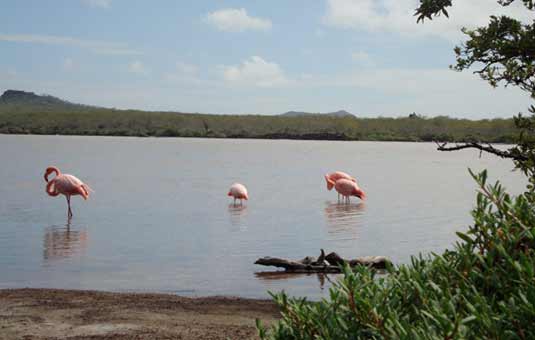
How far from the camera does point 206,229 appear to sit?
16.6 m

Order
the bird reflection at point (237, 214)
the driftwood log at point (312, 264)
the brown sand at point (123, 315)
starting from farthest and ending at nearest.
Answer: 1. the bird reflection at point (237, 214)
2. the driftwood log at point (312, 264)
3. the brown sand at point (123, 315)

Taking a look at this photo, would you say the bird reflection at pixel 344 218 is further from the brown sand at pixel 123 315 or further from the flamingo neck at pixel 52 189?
the flamingo neck at pixel 52 189

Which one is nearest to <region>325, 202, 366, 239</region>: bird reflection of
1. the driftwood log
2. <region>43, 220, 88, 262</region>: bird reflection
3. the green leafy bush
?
the driftwood log

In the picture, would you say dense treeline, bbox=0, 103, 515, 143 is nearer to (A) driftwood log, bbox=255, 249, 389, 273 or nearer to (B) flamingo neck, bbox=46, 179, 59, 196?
(B) flamingo neck, bbox=46, 179, 59, 196

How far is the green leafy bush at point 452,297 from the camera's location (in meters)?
2.00

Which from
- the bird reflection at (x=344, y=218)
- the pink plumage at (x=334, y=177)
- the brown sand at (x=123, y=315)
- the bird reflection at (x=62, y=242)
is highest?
the pink plumage at (x=334, y=177)

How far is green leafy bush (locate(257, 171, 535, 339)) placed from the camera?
6.55 feet

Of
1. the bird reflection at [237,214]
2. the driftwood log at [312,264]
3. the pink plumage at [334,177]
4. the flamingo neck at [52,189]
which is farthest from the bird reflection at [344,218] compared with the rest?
the flamingo neck at [52,189]

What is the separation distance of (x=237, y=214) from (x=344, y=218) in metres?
2.77

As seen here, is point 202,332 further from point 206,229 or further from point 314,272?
point 206,229

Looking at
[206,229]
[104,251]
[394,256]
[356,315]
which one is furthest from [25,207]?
[356,315]

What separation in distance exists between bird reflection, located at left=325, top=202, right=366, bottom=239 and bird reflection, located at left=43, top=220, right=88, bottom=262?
5195 mm

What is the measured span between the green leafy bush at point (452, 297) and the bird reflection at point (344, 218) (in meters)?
13.1

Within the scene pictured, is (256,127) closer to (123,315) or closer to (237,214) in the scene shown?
(237,214)
